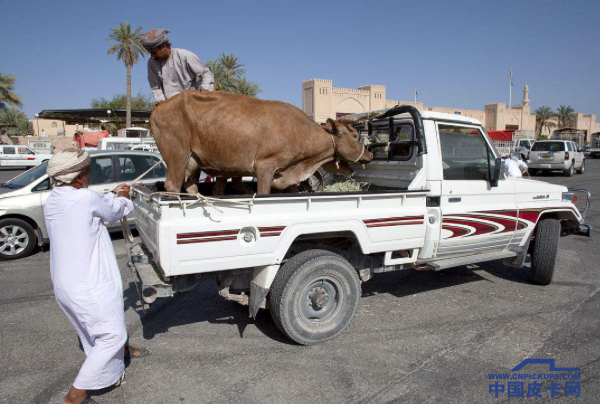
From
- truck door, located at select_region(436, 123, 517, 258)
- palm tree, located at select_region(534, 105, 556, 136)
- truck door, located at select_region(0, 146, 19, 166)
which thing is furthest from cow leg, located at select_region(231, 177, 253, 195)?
palm tree, located at select_region(534, 105, 556, 136)

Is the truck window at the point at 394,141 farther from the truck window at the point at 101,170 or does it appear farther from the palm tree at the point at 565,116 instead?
the palm tree at the point at 565,116

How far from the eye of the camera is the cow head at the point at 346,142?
4520 mm

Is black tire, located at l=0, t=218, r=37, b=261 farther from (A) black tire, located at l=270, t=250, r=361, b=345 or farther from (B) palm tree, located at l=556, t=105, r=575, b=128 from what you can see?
(B) palm tree, located at l=556, t=105, r=575, b=128

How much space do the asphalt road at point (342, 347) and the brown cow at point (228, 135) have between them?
1.45 metres

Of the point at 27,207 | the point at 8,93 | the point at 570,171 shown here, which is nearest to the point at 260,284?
the point at 27,207

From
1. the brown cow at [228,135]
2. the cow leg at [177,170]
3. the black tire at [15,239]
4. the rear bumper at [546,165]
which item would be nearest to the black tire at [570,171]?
the rear bumper at [546,165]

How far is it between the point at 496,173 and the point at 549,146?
20.5 metres

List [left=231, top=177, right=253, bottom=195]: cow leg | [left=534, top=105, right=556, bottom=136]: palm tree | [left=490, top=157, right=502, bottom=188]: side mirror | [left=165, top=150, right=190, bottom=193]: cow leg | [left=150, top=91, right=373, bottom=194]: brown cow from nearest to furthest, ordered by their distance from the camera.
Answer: [left=150, top=91, right=373, bottom=194]: brown cow, [left=165, top=150, right=190, bottom=193]: cow leg, [left=490, top=157, right=502, bottom=188]: side mirror, [left=231, top=177, right=253, bottom=195]: cow leg, [left=534, top=105, right=556, bottom=136]: palm tree

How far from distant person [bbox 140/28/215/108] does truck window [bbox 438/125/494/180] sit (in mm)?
2661

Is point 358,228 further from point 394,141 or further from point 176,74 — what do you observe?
point 176,74

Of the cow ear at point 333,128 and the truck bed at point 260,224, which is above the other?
the cow ear at point 333,128

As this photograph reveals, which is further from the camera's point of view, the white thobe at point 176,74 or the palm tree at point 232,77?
the palm tree at point 232,77

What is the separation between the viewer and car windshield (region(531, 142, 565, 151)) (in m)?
21.5

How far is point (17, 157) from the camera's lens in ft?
86.8
